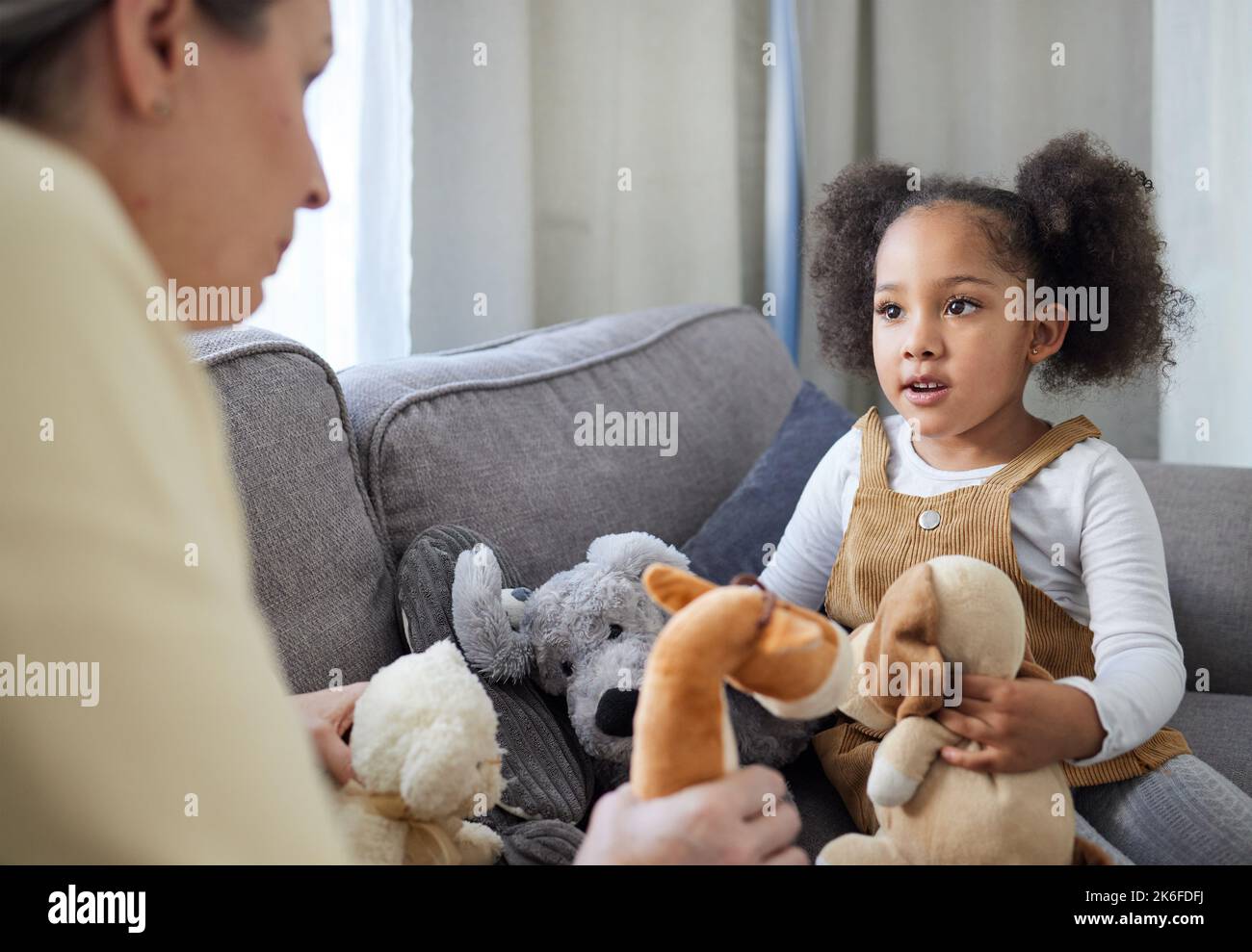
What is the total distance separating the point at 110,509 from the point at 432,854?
512 mm

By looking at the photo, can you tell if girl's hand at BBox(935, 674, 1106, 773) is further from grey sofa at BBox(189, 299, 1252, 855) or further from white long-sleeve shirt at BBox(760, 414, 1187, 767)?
grey sofa at BBox(189, 299, 1252, 855)

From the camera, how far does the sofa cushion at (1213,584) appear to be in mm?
1560

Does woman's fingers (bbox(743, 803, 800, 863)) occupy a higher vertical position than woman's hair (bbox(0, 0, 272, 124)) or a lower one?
lower

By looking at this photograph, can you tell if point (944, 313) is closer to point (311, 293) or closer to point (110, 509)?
point (110, 509)

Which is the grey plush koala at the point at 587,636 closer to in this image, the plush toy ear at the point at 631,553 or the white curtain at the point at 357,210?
the plush toy ear at the point at 631,553

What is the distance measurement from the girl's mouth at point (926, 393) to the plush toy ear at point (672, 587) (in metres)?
0.52

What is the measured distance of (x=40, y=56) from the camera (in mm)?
435

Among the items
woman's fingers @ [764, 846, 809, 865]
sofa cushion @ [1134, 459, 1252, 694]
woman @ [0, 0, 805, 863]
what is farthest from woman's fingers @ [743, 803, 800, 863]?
sofa cushion @ [1134, 459, 1252, 694]

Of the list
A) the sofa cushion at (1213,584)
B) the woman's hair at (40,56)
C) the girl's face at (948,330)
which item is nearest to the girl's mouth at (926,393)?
the girl's face at (948,330)

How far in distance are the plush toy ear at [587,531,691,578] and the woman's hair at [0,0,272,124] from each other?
26.5 inches

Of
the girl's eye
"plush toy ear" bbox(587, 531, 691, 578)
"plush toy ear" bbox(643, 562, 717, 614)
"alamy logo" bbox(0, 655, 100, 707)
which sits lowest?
"plush toy ear" bbox(587, 531, 691, 578)
